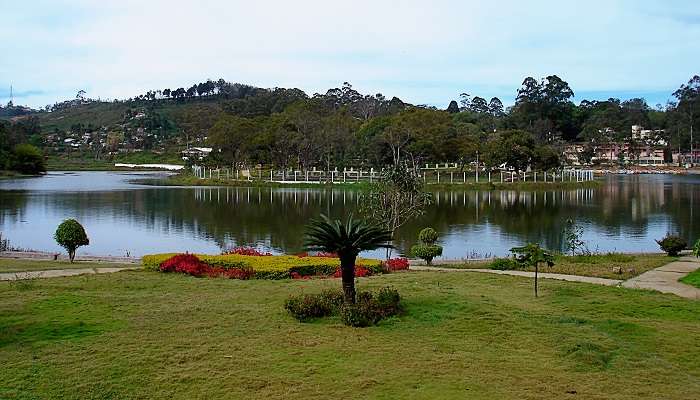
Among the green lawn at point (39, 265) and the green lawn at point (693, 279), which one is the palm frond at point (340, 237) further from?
the green lawn at point (39, 265)

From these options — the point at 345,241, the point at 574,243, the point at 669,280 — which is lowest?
the point at 669,280

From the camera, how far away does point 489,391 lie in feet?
23.0

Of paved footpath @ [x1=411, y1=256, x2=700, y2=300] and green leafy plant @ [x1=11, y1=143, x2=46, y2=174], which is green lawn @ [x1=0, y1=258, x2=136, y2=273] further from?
green leafy plant @ [x1=11, y1=143, x2=46, y2=174]

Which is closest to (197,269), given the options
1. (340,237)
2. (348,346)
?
(340,237)

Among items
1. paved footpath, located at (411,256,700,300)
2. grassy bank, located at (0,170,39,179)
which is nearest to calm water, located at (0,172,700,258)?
paved footpath, located at (411,256,700,300)

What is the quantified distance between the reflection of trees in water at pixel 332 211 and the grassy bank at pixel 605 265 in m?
7.79

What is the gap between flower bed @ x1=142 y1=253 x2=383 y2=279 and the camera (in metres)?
15.3

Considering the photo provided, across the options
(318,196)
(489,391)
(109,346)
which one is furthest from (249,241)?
(318,196)

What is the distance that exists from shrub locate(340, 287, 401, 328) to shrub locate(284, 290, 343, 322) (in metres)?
0.32

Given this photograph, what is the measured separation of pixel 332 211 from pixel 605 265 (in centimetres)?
2716

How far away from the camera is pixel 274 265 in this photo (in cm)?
1571

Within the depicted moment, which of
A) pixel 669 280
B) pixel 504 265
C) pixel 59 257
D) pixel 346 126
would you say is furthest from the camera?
pixel 346 126

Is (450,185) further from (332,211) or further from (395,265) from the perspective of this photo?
(395,265)

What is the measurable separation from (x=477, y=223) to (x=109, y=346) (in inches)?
1198
